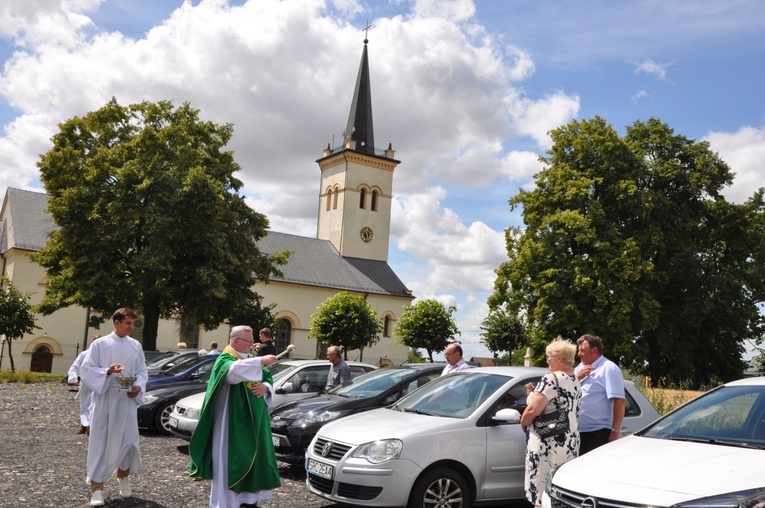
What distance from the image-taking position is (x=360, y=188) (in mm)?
60562

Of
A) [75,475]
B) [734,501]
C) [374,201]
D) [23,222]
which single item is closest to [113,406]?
[75,475]

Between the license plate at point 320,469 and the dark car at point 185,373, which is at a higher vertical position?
the dark car at point 185,373

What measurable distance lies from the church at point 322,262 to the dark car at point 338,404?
3675cm

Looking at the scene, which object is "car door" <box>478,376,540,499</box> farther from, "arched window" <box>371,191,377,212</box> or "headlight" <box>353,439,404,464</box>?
"arched window" <box>371,191,377,212</box>

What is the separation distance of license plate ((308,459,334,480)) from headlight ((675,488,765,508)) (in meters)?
3.50

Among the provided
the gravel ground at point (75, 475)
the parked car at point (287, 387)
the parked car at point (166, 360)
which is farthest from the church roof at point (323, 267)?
the parked car at point (287, 387)

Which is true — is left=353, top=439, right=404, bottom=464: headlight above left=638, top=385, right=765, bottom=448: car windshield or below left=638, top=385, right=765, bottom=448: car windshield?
below

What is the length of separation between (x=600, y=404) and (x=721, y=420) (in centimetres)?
150

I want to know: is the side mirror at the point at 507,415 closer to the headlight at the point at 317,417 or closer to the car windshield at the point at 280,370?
the headlight at the point at 317,417

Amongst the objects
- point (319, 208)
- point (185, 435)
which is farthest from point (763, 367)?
point (319, 208)

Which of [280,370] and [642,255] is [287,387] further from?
[642,255]

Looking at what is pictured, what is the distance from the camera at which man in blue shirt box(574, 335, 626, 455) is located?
6.80 meters

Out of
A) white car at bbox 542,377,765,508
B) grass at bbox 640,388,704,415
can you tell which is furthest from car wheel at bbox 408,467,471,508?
grass at bbox 640,388,704,415

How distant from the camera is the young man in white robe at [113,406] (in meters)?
7.31
